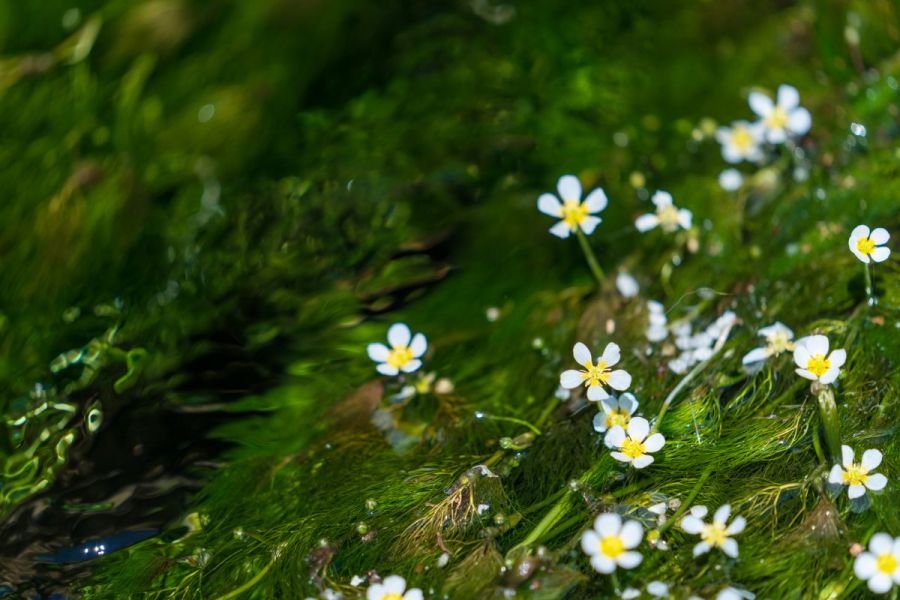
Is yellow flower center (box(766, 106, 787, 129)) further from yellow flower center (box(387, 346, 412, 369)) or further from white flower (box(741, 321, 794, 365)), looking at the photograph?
yellow flower center (box(387, 346, 412, 369))

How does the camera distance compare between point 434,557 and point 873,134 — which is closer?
point 434,557

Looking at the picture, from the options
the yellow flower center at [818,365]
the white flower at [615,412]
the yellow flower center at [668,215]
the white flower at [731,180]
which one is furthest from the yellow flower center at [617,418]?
the white flower at [731,180]

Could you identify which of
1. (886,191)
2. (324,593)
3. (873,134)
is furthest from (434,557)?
(873,134)

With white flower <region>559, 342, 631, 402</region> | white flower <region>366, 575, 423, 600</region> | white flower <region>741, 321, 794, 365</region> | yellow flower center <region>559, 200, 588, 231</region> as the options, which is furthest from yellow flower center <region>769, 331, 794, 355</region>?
white flower <region>366, 575, 423, 600</region>

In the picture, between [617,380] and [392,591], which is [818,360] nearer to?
[617,380]

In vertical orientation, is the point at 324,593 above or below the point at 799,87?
above

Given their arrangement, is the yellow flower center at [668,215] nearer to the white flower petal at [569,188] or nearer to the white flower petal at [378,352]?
the white flower petal at [569,188]

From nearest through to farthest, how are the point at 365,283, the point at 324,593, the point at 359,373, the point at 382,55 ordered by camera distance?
the point at 324,593
the point at 359,373
the point at 365,283
the point at 382,55

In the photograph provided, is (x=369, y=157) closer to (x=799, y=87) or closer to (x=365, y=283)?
(x=365, y=283)

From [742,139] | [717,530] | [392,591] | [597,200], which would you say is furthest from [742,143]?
[392,591]
